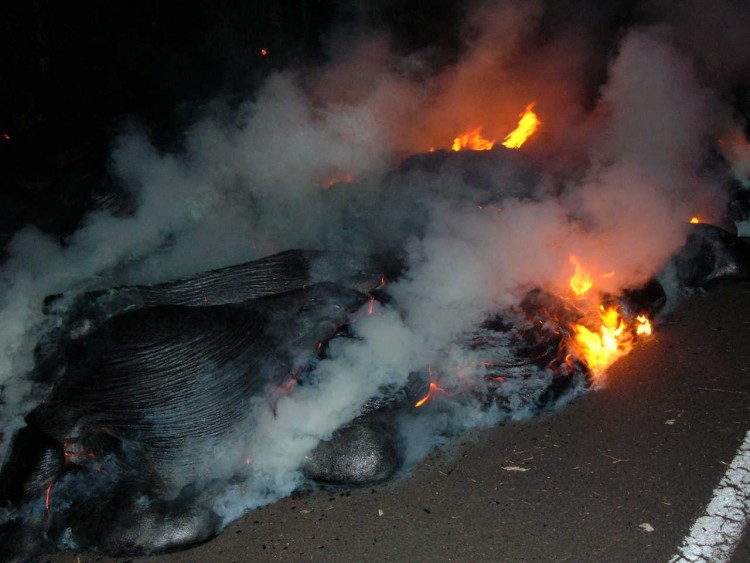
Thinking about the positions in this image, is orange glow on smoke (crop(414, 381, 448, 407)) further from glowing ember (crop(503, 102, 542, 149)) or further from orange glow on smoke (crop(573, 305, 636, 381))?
glowing ember (crop(503, 102, 542, 149))

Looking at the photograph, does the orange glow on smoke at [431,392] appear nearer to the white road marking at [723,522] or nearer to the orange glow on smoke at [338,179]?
the white road marking at [723,522]

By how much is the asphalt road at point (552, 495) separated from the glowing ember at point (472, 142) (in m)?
3.06

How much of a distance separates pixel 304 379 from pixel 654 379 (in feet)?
6.62

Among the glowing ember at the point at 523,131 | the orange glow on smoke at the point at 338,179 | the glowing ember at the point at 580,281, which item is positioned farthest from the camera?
the glowing ember at the point at 523,131

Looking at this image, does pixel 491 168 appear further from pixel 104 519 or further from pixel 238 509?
pixel 104 519

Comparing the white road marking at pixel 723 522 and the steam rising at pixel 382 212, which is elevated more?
the steam rising at pixel 382 212

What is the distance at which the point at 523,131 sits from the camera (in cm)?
600

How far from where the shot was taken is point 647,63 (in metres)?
5.20

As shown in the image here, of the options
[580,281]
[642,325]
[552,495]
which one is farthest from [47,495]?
[642,325]

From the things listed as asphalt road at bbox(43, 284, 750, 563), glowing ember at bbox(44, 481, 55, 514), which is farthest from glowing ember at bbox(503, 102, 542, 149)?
glowing ember at bbox(44, 481, 55, 514)

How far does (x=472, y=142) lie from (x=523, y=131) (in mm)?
539

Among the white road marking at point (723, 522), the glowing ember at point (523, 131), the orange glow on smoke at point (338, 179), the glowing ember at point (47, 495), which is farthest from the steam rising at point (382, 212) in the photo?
the white road marking at point (723, 522)

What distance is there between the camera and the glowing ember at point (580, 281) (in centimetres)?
390

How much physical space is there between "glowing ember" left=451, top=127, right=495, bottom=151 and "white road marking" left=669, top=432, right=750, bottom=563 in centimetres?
368
